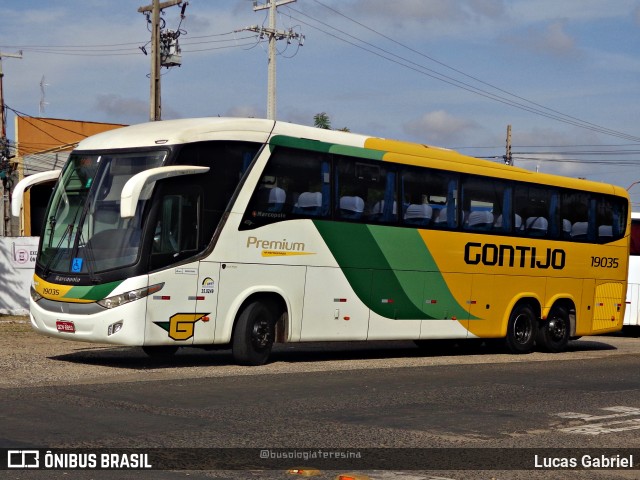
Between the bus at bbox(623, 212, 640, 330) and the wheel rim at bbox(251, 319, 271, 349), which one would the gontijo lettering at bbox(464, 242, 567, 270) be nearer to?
the wheel rim at bbox(251, 319, 271, 349)

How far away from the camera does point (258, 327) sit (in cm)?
1598

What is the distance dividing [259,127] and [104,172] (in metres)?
2.42

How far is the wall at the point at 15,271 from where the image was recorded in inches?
1064

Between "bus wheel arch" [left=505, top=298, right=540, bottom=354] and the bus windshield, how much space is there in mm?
9179

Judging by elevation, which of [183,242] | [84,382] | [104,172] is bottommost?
[84,382]

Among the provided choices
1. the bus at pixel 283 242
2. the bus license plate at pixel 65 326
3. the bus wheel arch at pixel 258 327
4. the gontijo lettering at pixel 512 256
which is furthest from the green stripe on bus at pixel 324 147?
the bus license plate at pixel 65 326

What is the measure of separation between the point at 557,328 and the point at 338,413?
1198 cm

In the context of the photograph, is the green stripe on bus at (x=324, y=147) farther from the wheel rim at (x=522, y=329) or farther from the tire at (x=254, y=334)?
the wheel rim at (x=522, y=329)

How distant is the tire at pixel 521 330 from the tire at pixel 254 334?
6.67 meters

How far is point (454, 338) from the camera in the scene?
1973 centimetres

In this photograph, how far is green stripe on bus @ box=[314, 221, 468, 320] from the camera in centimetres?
1733

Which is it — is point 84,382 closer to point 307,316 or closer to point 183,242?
point 183,242

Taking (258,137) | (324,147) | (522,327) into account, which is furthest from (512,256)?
(258,137)

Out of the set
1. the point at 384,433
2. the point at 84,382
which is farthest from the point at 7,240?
the point at 384,433
